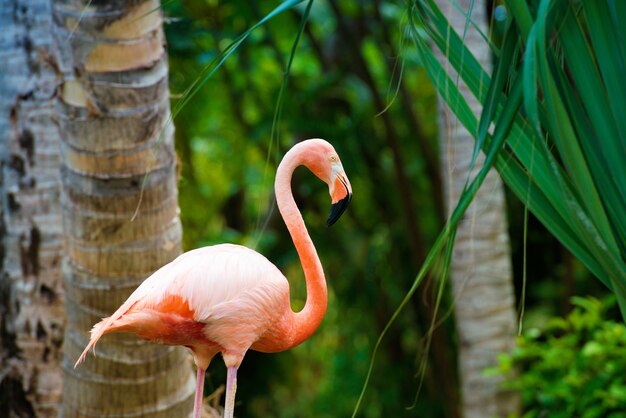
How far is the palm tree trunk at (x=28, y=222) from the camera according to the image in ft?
10.4

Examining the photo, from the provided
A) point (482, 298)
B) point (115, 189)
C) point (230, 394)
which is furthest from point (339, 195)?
point (482, 298)

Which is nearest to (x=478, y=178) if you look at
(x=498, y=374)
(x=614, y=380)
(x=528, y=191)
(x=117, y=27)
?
(x=528, y=191)

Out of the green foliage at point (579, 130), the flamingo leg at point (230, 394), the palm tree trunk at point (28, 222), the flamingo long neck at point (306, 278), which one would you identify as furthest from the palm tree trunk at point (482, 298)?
the green foliage at point (579, 130)

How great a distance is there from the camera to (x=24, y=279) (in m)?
3.19

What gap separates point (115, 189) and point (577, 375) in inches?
90.5

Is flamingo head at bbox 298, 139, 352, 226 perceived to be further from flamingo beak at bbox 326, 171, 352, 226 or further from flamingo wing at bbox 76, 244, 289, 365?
flamingo wing at bbox 76, 244, 289, 365

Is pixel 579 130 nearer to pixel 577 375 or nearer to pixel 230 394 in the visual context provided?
pixel 230 394

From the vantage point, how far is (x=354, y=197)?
6.18 metres

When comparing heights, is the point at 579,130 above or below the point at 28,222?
above

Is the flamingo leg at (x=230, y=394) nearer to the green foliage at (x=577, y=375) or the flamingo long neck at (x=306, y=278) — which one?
the flamingo long neck at (x=306, y=278)

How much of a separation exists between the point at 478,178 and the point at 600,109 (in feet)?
0.98

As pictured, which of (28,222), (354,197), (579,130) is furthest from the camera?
(354,197)

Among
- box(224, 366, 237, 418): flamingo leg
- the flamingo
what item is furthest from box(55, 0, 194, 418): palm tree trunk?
box(224, 366, 237, 418): flamingo leg

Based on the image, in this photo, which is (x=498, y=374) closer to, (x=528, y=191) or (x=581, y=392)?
(x=581, y=392)
